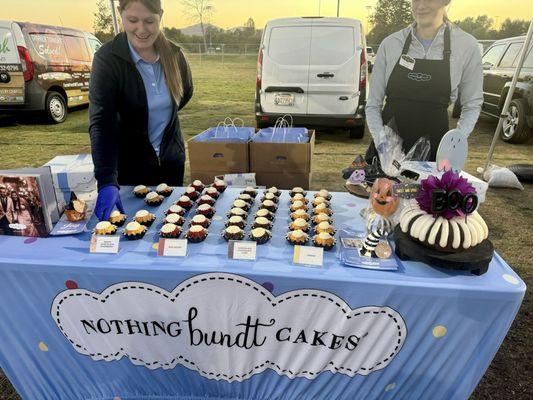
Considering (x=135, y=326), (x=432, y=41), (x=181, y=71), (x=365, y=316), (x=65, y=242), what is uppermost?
(x=432, y=41)

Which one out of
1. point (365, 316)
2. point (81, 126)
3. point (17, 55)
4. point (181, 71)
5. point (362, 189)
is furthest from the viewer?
point (81, 126)

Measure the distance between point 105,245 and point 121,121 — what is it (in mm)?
764

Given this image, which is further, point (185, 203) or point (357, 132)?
point (357, 132)

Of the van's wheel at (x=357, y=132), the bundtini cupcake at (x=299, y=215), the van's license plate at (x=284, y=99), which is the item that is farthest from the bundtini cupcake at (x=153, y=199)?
the van's wheel at (x=357, y=132)

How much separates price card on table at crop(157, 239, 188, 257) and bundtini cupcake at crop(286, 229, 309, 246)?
388 mm

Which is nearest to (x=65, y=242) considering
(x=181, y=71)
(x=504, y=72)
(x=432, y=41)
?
(x=181, y=71)

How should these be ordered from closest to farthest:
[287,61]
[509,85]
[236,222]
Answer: [236,222]
[287,61]
[509,85]

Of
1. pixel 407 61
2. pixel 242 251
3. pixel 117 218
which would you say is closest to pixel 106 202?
pixel 117 218

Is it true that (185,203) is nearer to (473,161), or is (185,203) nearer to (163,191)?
(163,191)

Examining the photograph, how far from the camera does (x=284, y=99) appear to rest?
5.41 meters

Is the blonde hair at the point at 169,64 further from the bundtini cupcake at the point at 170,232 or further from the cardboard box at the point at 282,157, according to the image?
the cardboard box at the point at 282,157

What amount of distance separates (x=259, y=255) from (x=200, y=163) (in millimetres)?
1582

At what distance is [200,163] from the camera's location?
8.89ft

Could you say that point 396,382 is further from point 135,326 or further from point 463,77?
point 463,77
